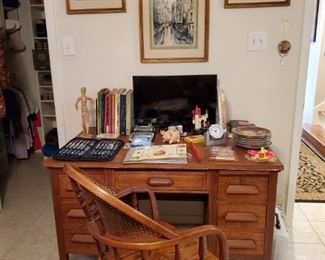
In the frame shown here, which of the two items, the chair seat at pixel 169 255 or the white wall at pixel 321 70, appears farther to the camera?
the white wall at pixel 321 70

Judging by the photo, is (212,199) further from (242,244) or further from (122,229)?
(122,229)

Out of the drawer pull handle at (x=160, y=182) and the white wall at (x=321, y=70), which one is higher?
the white wall at (x=321, y=70)

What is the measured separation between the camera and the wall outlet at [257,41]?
6.17ft

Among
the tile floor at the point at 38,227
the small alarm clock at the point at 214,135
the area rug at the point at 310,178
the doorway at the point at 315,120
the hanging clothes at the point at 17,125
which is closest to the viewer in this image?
the small alarm clock at the point at 214,135

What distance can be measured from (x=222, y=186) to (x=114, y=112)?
0.76m

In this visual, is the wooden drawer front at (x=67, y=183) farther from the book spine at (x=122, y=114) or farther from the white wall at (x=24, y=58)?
the white wall at (x=24, y=58)

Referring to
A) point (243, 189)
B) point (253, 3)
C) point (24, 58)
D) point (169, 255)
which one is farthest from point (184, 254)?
point (24, 58)

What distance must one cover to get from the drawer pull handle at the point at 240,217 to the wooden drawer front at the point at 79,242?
0.69 m

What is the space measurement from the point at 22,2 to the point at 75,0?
1.83 metres

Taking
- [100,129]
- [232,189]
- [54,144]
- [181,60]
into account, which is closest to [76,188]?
[232,189]

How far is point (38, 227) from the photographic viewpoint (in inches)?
86.7

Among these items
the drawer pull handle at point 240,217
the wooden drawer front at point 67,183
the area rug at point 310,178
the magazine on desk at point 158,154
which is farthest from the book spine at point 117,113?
the area rug at point 310,178

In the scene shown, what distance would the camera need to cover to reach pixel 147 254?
1.16 metres

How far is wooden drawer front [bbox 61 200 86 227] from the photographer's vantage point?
1.62 meters
